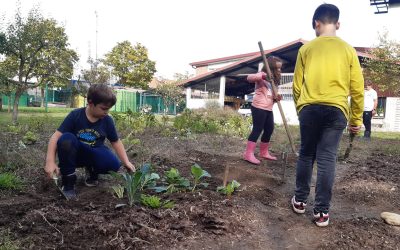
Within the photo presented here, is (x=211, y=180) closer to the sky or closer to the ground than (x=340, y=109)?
closer to the ground

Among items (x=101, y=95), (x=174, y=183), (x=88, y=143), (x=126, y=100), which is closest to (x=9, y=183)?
(x=88, y=143)

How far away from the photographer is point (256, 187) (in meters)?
3.51

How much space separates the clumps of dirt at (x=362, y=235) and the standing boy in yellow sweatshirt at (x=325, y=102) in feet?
0.57

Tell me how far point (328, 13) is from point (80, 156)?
99.6 inches

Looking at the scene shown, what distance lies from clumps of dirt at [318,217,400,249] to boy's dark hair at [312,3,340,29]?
5.37ft

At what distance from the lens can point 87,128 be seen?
3225mm

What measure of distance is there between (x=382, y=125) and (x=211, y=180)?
19.3 meters

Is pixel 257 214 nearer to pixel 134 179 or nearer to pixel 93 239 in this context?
pixel 134 179

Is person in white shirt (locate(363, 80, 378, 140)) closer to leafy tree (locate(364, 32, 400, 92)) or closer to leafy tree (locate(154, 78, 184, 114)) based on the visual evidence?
leafy tree (locate(364, 32, 400, 92))

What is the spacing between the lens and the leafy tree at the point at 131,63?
122 feet

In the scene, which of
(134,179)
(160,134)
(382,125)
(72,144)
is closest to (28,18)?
(160,134)

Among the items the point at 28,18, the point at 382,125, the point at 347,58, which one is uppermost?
the point at 28,18

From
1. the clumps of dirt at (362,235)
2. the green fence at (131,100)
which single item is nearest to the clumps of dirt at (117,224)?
the clumps of dirt at (362,235)

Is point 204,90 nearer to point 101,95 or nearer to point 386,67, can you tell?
point 386,67
